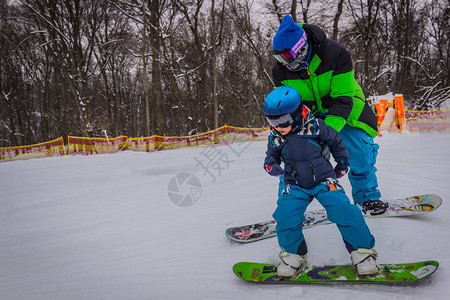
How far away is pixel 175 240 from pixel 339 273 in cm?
174

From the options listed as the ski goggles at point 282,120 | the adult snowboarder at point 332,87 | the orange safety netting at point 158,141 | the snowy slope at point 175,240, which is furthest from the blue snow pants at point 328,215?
the orange safety netting at point 158,141

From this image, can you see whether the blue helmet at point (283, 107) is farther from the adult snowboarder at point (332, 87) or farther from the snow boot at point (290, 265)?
the snow boot at point (290, 265)

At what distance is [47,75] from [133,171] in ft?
65.3

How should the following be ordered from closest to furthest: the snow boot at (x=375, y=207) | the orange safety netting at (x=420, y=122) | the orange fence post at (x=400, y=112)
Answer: the snow boot at (x=375, y=207), the orange fence post at (x=400, y=112), the orange safety netting at (x=420, y=122)

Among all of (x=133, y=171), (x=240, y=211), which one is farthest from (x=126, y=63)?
(x=240, y=211)

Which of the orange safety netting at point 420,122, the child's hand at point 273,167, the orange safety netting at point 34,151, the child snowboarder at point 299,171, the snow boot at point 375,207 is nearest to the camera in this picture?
the child snowboarder at point 299,171

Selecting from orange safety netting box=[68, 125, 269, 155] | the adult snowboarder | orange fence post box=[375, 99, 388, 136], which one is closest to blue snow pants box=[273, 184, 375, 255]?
the adult snowboarder

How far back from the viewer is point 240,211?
3.40m

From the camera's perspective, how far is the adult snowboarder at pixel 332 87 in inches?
84.0

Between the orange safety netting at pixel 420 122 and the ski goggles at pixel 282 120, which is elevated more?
the ski goggles at pixel 282 120

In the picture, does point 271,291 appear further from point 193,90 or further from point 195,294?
point 193,90

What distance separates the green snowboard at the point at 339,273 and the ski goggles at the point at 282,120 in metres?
1.04

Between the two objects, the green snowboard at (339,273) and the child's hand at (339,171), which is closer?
the green snowboard at (339,273)

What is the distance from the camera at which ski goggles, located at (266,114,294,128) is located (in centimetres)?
185
